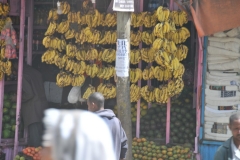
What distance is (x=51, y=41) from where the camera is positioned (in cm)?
827

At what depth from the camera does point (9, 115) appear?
8.72m

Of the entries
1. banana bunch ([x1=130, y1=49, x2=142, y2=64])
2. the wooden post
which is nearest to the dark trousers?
banana bunch ([x1=130, y1=49, x2=142, y2=64])

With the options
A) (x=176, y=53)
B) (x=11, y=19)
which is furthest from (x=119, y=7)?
(x=11, y=19)

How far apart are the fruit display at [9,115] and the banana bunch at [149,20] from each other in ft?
8.22

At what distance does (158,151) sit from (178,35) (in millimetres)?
1735

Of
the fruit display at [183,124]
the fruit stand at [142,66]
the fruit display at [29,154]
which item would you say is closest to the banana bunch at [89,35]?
the fruit stand at [142,66]

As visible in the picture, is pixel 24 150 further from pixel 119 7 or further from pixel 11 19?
pixel 119 7

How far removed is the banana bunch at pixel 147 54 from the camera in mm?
7805

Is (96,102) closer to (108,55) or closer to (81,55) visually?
(108,55)

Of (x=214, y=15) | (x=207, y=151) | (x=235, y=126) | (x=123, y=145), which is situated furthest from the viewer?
(x=207, y=151)

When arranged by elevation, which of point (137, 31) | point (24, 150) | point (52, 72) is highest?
point (137, 31)

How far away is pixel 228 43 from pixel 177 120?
57.2 inches

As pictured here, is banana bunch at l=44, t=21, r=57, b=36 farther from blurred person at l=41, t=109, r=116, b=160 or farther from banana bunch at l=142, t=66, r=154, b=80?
blurred person at l=41, t=109, r=116, b=160

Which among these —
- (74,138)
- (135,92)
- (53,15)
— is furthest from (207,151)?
(74,138)
